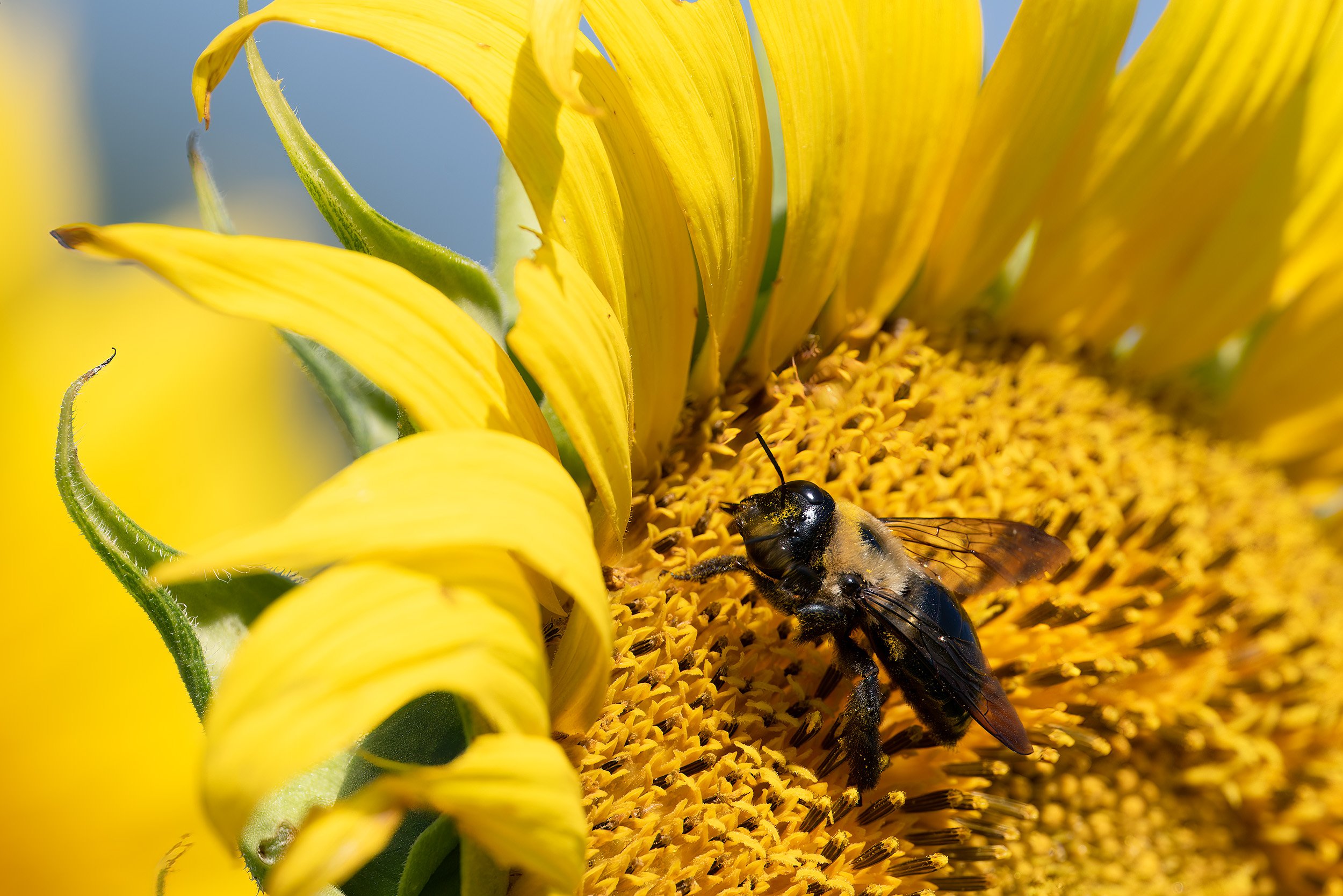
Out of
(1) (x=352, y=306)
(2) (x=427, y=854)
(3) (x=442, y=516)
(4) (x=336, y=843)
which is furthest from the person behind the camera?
(2) (x=427, y=854)

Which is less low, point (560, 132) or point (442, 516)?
point (560, 132)

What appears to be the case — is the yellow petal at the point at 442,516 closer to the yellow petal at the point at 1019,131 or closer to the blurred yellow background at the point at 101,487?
the yellow petal at the point at 1019,131

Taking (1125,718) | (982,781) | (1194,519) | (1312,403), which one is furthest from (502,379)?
(1312,403)

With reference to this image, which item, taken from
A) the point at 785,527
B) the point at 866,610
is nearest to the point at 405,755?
the point at 785,527

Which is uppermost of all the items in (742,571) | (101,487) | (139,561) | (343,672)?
(343,672)

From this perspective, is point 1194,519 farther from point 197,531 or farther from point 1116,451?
point 197,531

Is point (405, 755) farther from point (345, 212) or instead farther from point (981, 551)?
point (981, 551)

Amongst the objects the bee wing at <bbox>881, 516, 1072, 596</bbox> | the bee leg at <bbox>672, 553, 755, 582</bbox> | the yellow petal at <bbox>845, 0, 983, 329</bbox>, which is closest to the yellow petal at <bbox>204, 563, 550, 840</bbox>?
the bee leg at <bbox>672, 553, 755, 582</bbox>
